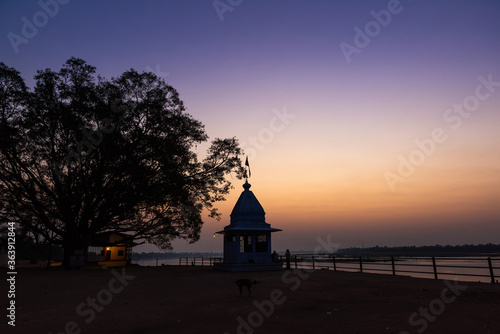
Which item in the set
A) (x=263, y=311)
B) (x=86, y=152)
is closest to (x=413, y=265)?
(x=263, y=311)

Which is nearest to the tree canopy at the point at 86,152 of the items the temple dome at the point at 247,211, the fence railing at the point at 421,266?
the temple dome at the point at 247,211

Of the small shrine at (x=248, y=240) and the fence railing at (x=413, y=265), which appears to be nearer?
the fence railing at (x=413, y=265)

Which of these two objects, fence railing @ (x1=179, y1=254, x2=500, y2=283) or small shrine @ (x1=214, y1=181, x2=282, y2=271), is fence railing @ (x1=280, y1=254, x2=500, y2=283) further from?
small shrine @ (x1=214, y1=181, x2=282, y2=271)

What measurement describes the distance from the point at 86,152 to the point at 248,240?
15211mm

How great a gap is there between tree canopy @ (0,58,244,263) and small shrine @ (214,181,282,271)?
4934 millimetres

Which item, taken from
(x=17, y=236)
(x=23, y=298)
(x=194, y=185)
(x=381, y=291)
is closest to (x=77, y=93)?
(x=194, y=185)

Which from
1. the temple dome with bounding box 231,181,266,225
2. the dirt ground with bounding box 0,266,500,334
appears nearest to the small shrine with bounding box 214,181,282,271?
the temple dome with bounding box 231,181,266,225

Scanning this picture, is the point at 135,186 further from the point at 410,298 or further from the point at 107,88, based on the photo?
the point at 410,298

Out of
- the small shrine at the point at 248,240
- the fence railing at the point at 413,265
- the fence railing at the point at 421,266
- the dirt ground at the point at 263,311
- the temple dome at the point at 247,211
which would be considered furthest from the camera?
the temple dome at the point at 247,211

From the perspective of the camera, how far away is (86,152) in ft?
83.7

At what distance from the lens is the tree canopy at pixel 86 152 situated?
2470cm

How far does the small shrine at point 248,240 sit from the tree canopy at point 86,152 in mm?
4934

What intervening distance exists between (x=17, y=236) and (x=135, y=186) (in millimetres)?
13737

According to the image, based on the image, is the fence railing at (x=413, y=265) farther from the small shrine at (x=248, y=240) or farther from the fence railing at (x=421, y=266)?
the small shrine at (x=248, y=240)
